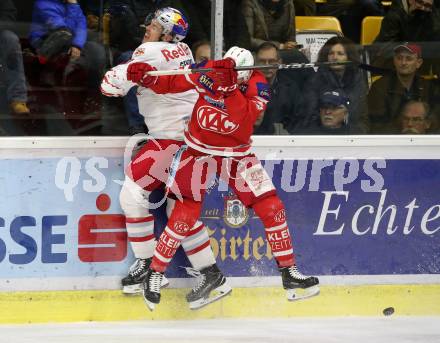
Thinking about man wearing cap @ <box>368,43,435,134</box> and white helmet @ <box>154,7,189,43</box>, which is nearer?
white helmet @ <box>154,7,189,43</box>

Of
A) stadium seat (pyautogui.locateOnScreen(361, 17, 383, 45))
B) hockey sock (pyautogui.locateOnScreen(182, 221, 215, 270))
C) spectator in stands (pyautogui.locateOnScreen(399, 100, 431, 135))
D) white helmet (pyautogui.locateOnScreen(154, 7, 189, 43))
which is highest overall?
white helmet (pyautogui.locateOnScreen(154, 7, 189, 43))

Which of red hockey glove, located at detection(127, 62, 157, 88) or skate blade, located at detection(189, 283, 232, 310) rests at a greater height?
red hockey glove, located at detection(127, 62, 157, 88)

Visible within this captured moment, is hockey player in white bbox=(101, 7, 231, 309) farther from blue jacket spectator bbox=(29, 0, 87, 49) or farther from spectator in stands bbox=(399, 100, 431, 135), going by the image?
spectator in stands bbox=(399, 100, 431, 135)

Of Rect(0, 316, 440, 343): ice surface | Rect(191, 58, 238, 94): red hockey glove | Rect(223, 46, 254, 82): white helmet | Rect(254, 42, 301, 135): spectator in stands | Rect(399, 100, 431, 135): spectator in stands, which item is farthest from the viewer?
Rect(399, 100, 431, 135): spectator in stands

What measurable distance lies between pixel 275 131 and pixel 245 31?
0.51 m

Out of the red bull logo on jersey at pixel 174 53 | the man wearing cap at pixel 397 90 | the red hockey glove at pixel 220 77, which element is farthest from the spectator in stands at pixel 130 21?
the man wearing cap at pixel 397 90

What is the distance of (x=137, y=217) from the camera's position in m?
5.18

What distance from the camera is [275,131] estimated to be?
17.6 ft

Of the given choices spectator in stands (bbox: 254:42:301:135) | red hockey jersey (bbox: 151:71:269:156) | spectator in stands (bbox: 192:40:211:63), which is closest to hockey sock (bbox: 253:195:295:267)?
red hockey jersey (bbox: 151:71:269:156)

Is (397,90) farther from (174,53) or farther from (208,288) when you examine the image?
(208,288)

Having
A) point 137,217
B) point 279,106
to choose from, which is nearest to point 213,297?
point 137,217

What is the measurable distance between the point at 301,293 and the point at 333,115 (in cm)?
90

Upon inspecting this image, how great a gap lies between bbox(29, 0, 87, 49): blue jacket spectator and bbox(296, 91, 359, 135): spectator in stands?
1.23 metres

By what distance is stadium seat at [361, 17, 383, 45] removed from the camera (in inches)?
211
